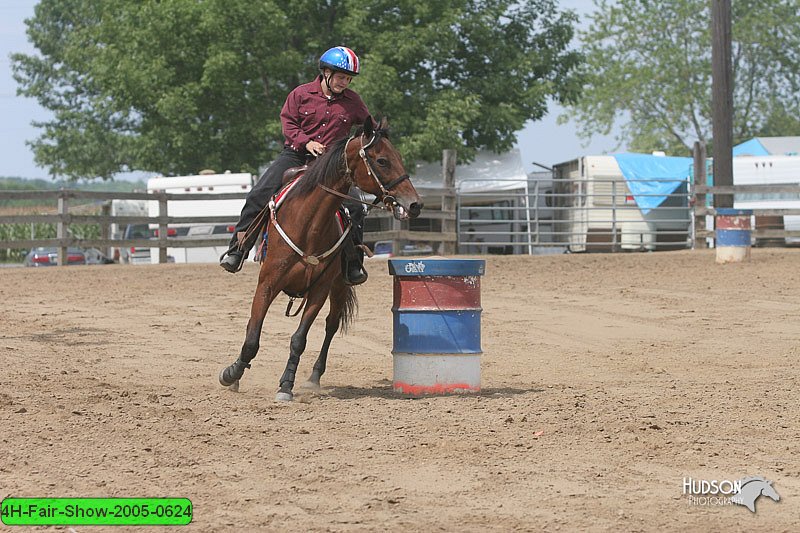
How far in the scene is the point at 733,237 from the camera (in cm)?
2128

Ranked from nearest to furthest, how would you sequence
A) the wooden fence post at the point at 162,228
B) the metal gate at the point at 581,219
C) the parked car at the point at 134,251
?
the wooden fence post at the point at 162,228, the metal gate at the point at 581,219, the parked car at the point at 134,251

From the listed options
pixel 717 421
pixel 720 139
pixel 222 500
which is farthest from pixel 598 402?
pixel 720 139

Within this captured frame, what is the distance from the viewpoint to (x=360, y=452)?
6266 millimetres

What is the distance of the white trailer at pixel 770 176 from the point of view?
1257 inches

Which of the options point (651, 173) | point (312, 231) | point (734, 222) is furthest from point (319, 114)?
point (651, 173)

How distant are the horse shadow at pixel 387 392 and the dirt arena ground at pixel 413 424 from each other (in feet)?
0.17

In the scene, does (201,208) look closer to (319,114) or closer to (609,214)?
(609,214)

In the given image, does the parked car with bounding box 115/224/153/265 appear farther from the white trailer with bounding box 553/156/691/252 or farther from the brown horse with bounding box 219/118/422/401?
the brown horse with bounding box 219/118/422/401

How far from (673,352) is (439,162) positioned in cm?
2158

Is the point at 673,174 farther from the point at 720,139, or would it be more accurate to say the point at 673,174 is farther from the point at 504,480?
A: the point at 504,480

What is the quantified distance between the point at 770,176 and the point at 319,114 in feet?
85.1

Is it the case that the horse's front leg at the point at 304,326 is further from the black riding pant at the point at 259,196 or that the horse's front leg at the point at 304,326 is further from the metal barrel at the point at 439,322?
the black riding pant at the point at 259,196

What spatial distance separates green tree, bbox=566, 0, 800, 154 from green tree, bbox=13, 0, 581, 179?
2247cm

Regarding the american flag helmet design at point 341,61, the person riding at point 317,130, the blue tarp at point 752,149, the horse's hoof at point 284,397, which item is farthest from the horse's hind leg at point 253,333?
the blue tarp at point 752,149
